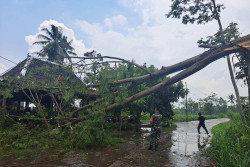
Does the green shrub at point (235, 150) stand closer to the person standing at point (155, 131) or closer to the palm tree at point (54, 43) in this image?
the person standing at point (155, 131)

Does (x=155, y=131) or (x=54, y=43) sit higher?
(x=54, y=43)

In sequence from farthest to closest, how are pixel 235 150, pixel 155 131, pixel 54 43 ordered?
pixel 54 43, pixel 155 131, pixel 235 150

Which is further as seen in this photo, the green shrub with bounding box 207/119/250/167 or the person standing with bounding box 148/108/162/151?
the person standing with bounding box 148/108/162/151

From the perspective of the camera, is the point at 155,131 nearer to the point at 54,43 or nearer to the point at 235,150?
the point at 235,150

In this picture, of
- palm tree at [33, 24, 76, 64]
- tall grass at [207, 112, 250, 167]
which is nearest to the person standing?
tall grass at [207, 112, 250, 167]

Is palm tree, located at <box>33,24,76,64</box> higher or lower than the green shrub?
higher

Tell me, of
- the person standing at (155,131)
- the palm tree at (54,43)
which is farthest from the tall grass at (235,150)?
the palm tree at (54,43)

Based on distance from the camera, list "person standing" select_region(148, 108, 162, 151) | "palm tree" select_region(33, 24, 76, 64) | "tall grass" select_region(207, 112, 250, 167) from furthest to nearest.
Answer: "palm tree" select_region(33, 24, 76, 64) < "person standing" select_region(148, 108, 162, 151) < "tall grass" select_region(207, 112, 250, 167)

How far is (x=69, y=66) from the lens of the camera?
23.2ft

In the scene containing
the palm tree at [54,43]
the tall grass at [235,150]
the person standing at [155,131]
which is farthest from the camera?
the palm tree at [54,43]

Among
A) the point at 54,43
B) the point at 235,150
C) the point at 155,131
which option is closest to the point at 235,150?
the point at 235,150

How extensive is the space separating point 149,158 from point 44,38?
89.4 feet

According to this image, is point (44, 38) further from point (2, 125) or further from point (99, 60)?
point (99, 60)

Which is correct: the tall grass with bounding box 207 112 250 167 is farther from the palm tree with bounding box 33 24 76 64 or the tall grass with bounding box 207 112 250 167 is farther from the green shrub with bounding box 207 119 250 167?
the palm tree with bounding box 33 24 76 64
